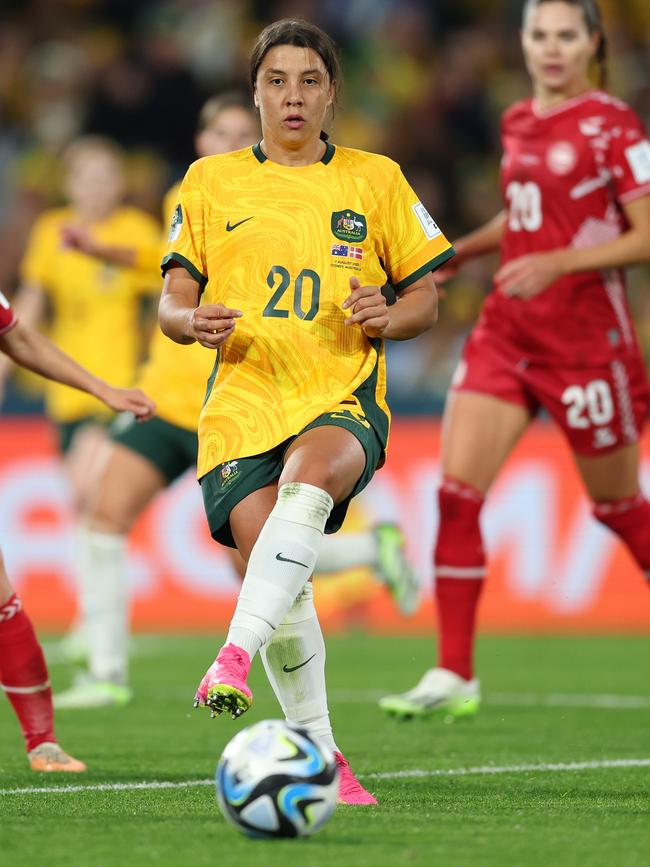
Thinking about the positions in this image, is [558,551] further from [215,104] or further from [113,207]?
[215,104]

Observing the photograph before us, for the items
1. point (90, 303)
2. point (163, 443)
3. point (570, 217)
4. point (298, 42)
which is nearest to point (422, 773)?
point (298, 42)

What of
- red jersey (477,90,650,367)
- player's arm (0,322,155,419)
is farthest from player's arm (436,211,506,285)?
player's arm (0,322,155,419)

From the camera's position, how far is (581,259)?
646 cm

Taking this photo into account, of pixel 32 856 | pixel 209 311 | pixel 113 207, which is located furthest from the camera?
pixel 113 207

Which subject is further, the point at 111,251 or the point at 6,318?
the point at 111,251

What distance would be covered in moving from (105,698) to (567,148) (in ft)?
10.4

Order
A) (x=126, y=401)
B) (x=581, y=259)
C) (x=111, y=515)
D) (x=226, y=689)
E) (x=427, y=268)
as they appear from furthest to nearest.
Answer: (x=111, y=515) < (x=581, y=259) < (x=126, y=401) < (x=427, y=268) < (x=226, y=689)

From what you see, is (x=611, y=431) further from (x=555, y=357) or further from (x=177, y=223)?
(x=177, y=223)

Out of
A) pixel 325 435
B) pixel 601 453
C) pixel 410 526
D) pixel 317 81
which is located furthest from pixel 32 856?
pixel 410 526

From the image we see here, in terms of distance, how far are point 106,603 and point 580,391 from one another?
2.59 metres

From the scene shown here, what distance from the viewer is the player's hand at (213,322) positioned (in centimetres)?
452

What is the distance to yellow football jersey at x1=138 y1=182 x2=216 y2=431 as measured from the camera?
25.3 feet

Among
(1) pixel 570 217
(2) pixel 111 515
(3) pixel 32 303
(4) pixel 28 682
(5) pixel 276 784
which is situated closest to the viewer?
(5) pixel 276 784

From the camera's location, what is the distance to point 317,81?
4.88 m
